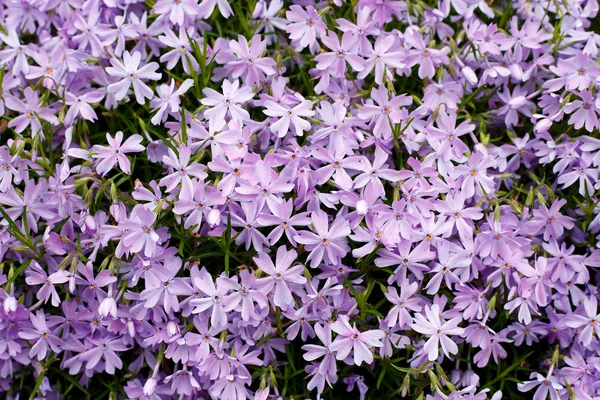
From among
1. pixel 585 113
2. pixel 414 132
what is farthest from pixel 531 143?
pixel 414 132

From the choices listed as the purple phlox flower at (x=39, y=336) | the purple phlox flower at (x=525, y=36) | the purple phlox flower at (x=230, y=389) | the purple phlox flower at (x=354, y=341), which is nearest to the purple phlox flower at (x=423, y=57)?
the purple phlox flower at (x=525, y=36)

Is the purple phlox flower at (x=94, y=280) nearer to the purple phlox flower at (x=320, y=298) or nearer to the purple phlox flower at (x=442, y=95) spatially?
the purple phlox flower at (x=320, y=298)

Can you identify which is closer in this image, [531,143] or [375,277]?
[375,277]

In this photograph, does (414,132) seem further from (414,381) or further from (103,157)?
(103,157)

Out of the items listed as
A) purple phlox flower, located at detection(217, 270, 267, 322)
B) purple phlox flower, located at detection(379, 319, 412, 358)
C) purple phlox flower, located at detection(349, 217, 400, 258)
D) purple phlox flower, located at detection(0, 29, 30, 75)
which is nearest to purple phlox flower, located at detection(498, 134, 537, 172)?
purple phlox flower, located at detection(349, 217, 400, 258)

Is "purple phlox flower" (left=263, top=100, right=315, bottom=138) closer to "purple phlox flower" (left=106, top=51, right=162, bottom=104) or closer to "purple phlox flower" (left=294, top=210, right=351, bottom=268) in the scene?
"purple phlox flower" (left=294, top=210, right=351, bottom=268)

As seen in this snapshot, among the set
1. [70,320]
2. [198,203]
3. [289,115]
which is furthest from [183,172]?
[70,320]
